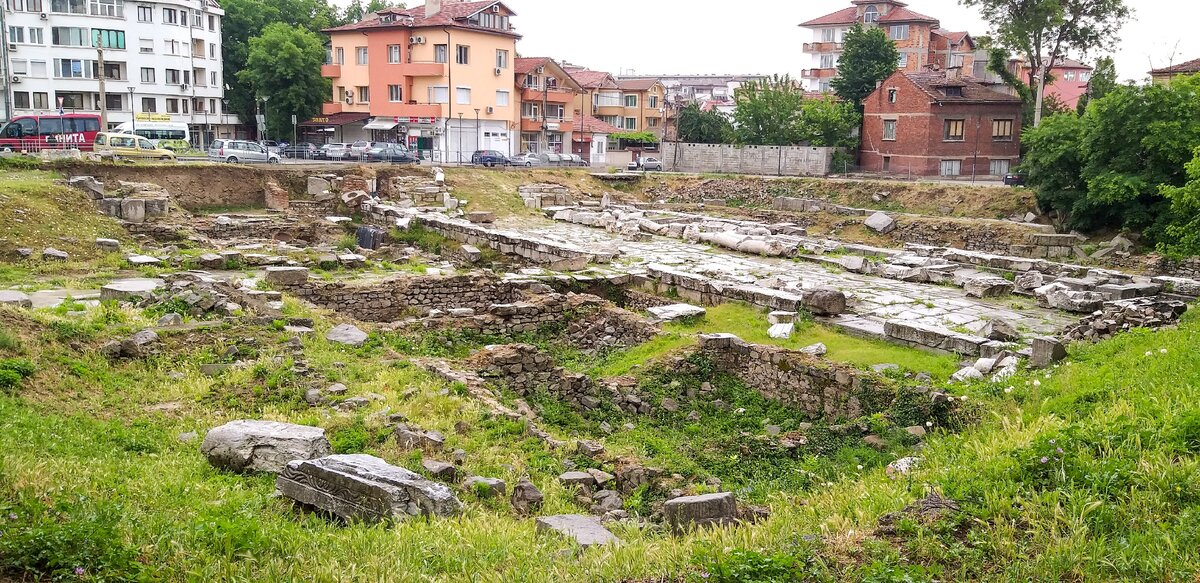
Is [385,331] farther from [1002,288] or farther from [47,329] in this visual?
[1002,288]

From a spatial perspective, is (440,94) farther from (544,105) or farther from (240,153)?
→ (240,153)

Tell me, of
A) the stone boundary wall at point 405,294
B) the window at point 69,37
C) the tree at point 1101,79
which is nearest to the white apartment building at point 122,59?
the window at point 69,37

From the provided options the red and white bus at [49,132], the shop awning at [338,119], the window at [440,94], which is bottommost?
the red and white bus at [49,132]

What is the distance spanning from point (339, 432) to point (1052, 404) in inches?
313

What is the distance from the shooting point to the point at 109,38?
54.1 metres

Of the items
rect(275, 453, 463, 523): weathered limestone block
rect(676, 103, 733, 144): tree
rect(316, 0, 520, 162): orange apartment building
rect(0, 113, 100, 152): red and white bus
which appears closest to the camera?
rect(275, 453, 463, 523): weathered limestone block

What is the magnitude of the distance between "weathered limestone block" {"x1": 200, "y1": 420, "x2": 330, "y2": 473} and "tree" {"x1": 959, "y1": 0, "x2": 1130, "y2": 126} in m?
35.8

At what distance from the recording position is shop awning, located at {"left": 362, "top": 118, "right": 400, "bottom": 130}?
51844 mm

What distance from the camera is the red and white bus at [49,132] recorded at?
1474 inches

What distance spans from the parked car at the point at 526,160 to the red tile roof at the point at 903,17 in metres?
31.0

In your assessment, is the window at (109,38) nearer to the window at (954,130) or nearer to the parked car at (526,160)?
the parked car at (526,160)

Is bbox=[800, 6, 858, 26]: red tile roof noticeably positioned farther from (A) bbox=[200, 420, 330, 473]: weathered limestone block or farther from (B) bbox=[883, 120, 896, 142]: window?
(A) bbox=[200, 420, 330, 473]: weathered limestone block

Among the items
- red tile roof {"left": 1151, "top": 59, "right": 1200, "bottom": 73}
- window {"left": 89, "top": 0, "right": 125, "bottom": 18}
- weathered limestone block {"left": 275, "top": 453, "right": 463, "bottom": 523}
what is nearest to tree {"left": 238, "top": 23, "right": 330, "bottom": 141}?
window {"left": 89, "top": 0, "right": 125, "bottom": 18}

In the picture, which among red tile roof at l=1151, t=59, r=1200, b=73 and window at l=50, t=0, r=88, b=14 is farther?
window at l=50, t=0, r=88, b=14
